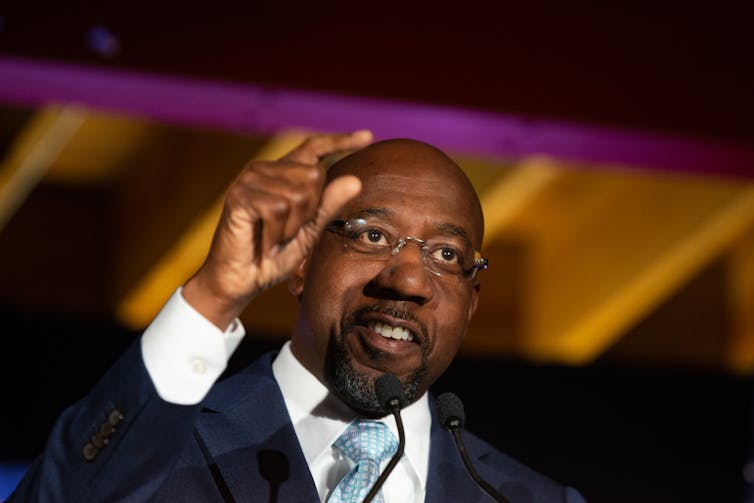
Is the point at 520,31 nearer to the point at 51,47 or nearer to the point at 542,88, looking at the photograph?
the point at 542,88

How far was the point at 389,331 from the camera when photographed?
1.71 m

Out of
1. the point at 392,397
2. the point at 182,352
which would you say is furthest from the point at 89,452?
the point at 392,397

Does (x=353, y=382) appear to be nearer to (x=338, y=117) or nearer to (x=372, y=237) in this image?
(x=372, y=237)

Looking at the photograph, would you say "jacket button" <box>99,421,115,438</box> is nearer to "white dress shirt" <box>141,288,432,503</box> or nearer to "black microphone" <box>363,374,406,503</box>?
"white dress shirt" <box>141,288,432,503</box>

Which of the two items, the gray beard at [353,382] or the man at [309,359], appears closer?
the man at [309,359]

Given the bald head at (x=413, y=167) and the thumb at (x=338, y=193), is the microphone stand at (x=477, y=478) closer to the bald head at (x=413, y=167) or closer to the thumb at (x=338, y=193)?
the thumb at (x=338, y=193)

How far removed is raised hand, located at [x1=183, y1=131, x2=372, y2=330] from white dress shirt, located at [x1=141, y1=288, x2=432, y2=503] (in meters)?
0.03

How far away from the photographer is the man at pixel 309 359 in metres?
1.28

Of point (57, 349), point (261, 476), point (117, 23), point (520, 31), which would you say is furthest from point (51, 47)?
point (261, 476)

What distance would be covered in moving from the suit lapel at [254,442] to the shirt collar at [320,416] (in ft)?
0.11

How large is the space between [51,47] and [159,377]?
184 cm

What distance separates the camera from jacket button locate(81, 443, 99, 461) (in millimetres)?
1295

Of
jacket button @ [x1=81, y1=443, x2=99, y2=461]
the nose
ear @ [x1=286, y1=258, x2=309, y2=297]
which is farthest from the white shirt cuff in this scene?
ear @ [x1=286, y1=258, x2=309, y2=297]

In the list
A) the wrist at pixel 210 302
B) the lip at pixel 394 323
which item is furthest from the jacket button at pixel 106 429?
the lip at pixel 394 323
